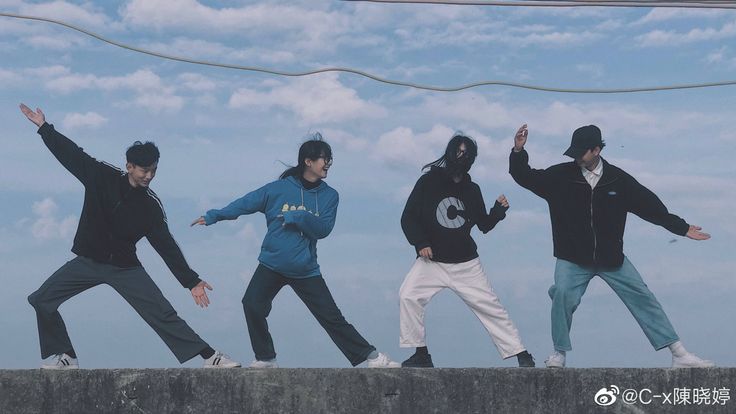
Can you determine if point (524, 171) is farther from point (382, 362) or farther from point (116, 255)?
point (116, 255)

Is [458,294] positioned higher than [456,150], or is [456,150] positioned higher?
[456,150]

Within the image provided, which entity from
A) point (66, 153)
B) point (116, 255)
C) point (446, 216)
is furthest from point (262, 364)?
point (66, 153)

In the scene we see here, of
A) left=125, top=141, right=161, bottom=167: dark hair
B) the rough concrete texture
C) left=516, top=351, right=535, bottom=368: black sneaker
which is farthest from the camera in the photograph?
left=516, top=351, right=535, bottom=368: black sneaker

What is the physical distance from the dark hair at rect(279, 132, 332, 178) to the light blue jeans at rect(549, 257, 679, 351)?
2.12 m

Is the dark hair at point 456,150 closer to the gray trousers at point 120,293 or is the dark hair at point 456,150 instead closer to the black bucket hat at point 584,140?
the black bucket hat at point 584,140

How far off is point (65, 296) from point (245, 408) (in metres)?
1.85

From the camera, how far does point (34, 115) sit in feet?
24.8

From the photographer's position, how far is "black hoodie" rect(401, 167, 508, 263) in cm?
752

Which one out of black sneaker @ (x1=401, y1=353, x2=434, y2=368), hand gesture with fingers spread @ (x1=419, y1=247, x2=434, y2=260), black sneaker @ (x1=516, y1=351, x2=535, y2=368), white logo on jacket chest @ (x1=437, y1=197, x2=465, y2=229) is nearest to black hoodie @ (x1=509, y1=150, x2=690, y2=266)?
white logo on jacket chest @ (x1=437, y1=197, x2=465, y2=229)

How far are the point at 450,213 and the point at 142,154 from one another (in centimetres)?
254

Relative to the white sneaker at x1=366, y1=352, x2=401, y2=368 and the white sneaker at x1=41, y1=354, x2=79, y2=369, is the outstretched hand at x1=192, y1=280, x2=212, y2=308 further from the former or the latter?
the white sneaker at x1=366, y1=352, x2=401, y2=368

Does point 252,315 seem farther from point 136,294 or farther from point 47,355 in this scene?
point 47,355

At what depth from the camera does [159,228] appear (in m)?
7.55

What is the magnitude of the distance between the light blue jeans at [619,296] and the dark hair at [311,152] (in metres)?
2.12
